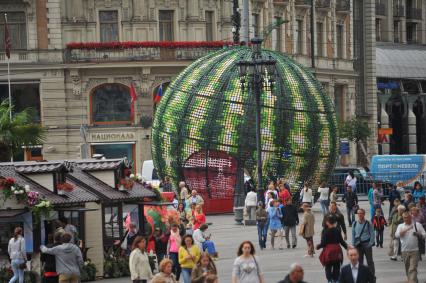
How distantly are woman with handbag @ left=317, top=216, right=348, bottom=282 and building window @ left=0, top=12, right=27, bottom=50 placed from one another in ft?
129

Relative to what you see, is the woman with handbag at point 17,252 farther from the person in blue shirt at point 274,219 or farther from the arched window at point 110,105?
the arched window at point 110,105

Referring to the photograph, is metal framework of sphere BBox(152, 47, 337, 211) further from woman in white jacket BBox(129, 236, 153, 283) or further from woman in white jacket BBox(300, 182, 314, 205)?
woman in white jacket BBox(129, 236, 153, 283)

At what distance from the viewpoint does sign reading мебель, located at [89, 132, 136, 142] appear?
67.1 meters

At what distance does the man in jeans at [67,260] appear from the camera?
27266 millimetres

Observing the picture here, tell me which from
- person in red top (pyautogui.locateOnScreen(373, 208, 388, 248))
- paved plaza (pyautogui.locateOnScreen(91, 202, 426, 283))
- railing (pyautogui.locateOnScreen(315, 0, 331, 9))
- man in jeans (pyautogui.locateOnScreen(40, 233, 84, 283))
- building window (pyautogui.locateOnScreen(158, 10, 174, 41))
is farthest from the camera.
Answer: railing (pyautogui.locateOnScreen(315, 0, 331, 9))

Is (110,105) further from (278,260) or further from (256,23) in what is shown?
(278,260)

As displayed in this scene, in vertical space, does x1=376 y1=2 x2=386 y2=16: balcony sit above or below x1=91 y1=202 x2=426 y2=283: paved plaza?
above

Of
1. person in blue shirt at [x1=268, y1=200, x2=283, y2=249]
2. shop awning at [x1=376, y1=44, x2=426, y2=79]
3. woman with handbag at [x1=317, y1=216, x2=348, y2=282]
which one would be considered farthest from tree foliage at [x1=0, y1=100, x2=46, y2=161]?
shop awning at [x1=376, y1=44, x2=426, y2=79]

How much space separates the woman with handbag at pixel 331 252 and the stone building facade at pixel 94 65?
1474 inches

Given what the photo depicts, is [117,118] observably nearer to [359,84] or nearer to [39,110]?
[39,110]

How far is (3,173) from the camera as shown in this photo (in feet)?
107

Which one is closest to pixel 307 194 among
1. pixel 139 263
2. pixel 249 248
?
pixel 139 263

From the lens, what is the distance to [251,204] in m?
45.7

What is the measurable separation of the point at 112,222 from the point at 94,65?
32783 millimetres
